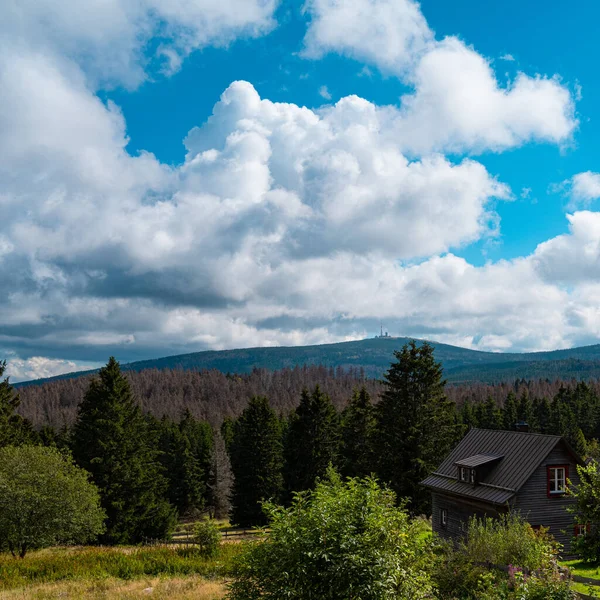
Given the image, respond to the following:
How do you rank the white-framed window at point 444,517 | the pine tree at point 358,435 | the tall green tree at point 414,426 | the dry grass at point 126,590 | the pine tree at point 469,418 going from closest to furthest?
the dry grass at point 126,590
the white-framed window at point 444,517
the tall green tree at point 414,426
the pine tree at point 358,435
the pine tree at point 469,418

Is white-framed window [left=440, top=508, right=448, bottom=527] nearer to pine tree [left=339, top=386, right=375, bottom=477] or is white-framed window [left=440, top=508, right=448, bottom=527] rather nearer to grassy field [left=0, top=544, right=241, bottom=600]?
pine tree [left=339, top=386, right=375, bottom=477]

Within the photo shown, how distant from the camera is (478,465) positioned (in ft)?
111

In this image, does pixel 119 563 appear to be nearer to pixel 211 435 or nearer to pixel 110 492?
pixel 110 492

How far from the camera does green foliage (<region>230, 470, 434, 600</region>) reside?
10766mm

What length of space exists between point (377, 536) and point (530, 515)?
2463 centimetres

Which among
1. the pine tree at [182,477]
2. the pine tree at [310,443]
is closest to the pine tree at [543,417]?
the pine tree at [310,443]

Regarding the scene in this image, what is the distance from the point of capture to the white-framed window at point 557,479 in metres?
32.0

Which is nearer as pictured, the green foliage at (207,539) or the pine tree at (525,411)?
the green foliage at (207,539)

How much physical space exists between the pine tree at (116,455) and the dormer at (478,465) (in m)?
23.8

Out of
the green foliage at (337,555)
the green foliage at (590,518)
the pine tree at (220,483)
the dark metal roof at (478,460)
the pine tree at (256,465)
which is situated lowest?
the pine tree at (220,483)

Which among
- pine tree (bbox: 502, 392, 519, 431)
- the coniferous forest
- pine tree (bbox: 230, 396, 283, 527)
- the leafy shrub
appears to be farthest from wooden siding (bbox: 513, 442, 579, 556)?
pine tree (bbox: 502, 392, 519, 431)

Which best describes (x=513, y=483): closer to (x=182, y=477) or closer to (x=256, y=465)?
(x=256, y=465)

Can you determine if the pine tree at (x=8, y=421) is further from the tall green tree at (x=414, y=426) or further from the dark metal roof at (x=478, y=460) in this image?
the dark metal roof at (x=478, y=460)

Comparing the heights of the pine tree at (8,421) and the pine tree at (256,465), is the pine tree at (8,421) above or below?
above
